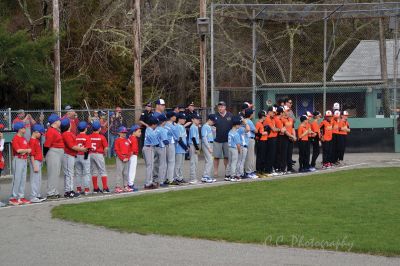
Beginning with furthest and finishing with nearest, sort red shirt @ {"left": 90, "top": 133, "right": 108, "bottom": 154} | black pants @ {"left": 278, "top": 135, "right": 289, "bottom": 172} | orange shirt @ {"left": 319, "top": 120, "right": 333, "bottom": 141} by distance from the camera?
orange shirt @ {"left": 319, "top": 120, "right": 333, "bottom": 141}, black pants @ {"left": 278, "top": 135, "right": 289, "bottom": 172}, red shirt @ {"left": 90, "top": 133, "right": 108, "bottom": 154}

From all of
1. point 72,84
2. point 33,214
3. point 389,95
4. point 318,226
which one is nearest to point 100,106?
point 72,84

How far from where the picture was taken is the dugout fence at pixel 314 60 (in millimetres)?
28156

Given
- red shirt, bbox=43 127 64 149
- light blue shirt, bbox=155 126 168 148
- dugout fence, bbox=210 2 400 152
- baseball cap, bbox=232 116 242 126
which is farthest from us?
dugout fence, bbox=210 2 400 152

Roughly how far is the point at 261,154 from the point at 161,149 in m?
3.53

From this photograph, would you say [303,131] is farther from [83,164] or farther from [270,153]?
[83,164]

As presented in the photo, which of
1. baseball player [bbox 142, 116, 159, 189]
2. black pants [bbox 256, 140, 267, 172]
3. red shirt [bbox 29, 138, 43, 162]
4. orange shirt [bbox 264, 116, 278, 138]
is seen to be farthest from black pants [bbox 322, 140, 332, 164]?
red shirt [bbox 29, 138, 43, 162]

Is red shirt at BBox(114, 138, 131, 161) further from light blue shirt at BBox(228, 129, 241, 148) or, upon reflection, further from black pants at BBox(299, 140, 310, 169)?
black pants at BBox(299, 140, 310, 169)

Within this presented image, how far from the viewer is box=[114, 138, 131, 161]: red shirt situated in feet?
57.2

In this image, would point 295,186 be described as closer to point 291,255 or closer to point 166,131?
point 166,131

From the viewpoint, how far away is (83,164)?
666 inches

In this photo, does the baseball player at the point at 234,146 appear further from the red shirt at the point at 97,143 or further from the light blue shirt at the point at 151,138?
the red shirt at the point at 97,143

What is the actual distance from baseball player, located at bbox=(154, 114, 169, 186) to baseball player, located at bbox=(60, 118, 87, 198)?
2.21 meters

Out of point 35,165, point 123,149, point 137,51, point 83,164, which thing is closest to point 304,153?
point 123,149

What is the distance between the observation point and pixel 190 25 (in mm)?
38875
